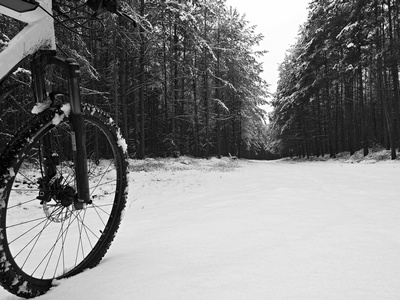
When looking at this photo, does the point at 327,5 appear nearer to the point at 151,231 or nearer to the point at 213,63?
the point at 213,63

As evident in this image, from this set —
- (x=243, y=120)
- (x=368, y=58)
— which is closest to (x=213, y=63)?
(x=243, y=120)

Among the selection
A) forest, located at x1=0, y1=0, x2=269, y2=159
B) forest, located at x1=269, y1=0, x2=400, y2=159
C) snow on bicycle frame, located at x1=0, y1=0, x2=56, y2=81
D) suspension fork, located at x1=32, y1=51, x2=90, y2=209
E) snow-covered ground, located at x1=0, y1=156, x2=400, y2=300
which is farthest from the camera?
forest, located at x1=269, y1=0, x2=400, y2=159

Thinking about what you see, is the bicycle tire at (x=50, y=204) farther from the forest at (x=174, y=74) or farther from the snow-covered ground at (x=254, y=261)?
the forest at (x=174, y=74)

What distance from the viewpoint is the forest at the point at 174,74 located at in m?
14.1

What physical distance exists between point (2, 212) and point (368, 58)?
2194 centimetres

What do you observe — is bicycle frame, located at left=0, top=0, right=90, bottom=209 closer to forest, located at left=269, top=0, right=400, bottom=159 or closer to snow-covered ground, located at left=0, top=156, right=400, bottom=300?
snow-covered ground, located at left=0, top=156, right=400, bottom=300

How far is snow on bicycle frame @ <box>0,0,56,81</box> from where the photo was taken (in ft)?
4.54

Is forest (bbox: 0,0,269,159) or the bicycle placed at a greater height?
forest (bbox: 0,0,269,159)

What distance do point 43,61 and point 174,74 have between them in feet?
66.0

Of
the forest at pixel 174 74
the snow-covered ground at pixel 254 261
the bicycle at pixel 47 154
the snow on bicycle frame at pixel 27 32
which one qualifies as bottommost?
the snow-covered ground at pixel 254 261

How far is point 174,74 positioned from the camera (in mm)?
20875

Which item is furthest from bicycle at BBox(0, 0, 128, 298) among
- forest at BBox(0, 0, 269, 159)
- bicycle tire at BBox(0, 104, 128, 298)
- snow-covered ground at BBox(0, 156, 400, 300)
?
forest at BBox(0, 0, 269, 159)

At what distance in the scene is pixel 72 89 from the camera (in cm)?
165

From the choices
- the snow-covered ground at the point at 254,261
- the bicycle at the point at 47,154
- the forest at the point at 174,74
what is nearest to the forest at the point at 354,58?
the forest at the point at 174,74
